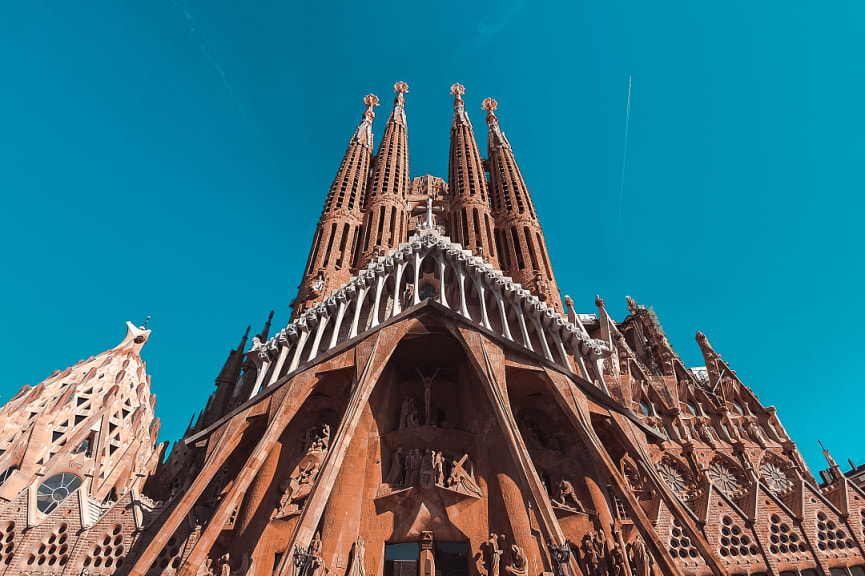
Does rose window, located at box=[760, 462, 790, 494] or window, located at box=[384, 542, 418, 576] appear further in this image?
rose window, located at box=[760, 462, 790, 494]

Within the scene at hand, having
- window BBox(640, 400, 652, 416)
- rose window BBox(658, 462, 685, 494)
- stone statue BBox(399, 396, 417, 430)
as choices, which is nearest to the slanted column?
stone statue BBox(399, 396, 417, 430)

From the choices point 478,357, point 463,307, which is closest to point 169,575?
point 478,357

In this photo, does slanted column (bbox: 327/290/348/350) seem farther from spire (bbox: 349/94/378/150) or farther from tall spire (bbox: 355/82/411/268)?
spire (bbox: 349/94/378/150)

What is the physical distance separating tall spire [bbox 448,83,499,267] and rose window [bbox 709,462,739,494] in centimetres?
1234

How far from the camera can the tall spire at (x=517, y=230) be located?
2030cm

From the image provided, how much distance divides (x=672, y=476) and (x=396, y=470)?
11260 millimetres

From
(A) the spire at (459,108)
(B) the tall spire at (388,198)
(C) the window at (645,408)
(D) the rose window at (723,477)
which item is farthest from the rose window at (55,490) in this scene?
(A) the spire at (459,108)

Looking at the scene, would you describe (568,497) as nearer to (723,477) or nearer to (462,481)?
(462,481)

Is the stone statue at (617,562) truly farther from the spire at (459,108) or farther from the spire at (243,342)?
the spire at (459,108)

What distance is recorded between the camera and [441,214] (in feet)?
92.6

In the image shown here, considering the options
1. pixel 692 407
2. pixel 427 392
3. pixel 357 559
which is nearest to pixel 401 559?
pixel 357 559

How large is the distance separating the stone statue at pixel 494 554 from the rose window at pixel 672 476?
8.72 meters

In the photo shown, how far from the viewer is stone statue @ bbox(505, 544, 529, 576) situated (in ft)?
37.5

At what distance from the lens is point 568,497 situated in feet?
44.3
